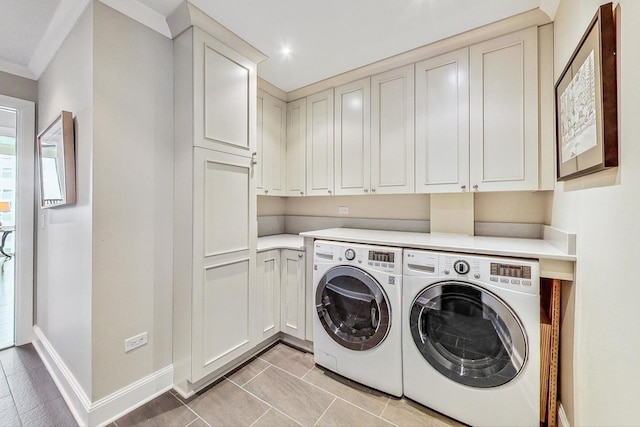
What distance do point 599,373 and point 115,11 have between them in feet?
9.92

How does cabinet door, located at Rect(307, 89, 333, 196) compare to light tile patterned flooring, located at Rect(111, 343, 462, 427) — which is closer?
light tile patterned flooring, located at Rect(111, 343, 462, 427)

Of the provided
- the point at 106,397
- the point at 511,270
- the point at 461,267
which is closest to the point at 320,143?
the point at 461,267

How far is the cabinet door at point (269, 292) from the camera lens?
7.29 feet

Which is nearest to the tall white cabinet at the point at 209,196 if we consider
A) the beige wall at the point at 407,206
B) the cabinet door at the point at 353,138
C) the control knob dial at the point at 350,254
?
the control knob dial at the point at 350,254

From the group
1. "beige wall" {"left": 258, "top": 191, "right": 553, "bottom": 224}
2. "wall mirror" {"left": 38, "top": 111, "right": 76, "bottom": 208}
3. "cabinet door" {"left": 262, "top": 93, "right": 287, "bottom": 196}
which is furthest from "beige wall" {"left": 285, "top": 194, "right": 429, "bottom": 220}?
"wall mirror" {"left": 38, "top": 111, "right": 76, "bottom": 208}

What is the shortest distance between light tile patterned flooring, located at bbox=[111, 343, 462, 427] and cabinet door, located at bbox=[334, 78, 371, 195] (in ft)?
5.30

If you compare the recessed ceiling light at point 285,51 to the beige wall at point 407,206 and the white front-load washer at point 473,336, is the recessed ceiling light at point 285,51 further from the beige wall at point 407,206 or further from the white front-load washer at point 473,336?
the white front-load washer at point 473,336

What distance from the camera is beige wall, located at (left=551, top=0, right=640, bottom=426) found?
78 centimetres

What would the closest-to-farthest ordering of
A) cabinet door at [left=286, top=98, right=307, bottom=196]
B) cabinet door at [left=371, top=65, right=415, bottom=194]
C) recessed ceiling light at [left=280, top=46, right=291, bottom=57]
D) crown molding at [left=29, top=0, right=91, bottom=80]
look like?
crown molding at [left=29, top=0, right=91, bottom=80]
recessed ceiling light at [left=280, top=46, right=291, bottom=57]
cabinet door at [left=371, top=65, right=415, bottom=194]
cabinet door at [left=286, top=98, right=307, bottom=196]

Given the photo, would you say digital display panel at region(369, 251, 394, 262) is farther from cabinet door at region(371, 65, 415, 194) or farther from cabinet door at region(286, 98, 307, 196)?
cabinet door at region(286, 98, 307, 196)

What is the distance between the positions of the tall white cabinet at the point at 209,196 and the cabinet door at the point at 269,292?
6.7 inches

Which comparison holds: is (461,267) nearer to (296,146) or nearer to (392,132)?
(392,132)

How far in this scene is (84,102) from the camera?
158 cm

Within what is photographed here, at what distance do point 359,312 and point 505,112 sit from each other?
69.2 inches
